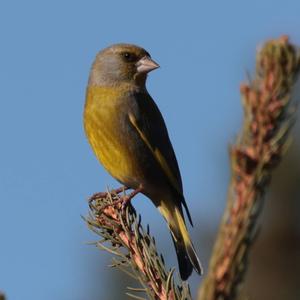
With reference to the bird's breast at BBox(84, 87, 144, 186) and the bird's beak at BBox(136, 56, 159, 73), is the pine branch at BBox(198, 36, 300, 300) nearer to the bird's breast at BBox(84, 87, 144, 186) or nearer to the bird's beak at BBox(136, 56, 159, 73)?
the bird's breast at BBox(84, 87, 144, 186)

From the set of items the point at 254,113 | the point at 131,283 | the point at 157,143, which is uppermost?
the point at 254,113

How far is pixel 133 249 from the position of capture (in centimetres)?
282

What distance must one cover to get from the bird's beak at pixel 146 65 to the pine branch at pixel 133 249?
2.18 metres

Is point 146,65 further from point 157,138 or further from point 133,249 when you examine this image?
point 133,249

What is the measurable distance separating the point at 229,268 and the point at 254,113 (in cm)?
30

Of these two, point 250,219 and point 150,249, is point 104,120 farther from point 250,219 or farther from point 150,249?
point 250,219

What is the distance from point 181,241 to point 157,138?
36.8 inches

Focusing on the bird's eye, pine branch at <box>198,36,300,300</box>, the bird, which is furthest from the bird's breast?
pine branch at <box>198,36,300,300</box>

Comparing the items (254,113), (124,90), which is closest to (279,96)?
(254,113)

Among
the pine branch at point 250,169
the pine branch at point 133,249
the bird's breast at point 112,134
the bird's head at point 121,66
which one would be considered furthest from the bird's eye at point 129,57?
the pine branch at point 250,169

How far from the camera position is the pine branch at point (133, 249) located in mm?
2348

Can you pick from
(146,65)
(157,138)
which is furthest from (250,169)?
(146,65)

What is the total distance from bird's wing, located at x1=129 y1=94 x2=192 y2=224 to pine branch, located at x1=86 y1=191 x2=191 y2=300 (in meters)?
1.45

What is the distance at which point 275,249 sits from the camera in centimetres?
615
